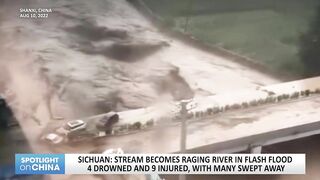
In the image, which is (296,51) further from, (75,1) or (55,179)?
(55,179)

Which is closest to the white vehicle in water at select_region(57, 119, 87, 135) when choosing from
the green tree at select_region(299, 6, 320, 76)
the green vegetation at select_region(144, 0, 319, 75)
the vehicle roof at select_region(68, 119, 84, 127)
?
the vehicle roof at select_region(68, 119, 84, 127)

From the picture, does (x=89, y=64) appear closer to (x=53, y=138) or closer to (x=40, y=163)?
(x=53, y=138)

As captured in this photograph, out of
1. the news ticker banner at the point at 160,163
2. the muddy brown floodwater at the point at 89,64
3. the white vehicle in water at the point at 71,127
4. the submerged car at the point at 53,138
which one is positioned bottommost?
the news ticker banner at the point at 160,163

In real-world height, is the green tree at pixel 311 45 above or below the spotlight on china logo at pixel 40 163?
above

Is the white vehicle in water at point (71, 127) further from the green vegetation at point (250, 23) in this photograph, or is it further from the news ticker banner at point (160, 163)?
the green vegetation at point (250, 23)

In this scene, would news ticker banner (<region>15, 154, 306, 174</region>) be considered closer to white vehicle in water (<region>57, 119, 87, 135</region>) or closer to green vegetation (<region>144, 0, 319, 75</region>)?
white vehicle in water (<region>57, 119, 87, 135</region>)

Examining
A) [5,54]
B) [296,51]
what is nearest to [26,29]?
[5,54]

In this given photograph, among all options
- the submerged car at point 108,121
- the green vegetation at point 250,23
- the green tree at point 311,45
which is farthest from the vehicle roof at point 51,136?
the green tree at point 311,45

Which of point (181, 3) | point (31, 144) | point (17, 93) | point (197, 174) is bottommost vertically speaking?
point (197, 174)
